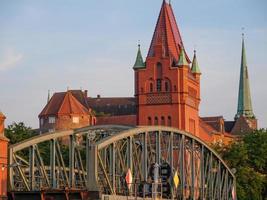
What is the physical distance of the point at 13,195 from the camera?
5784 cm

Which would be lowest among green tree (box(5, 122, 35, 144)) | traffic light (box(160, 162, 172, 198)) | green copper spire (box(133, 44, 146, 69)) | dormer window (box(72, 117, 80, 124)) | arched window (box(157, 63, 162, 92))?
traffic light (box(160, 162, 172, 198))

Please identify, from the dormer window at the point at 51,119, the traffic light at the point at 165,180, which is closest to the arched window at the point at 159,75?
the dormer window at the point at 51,119

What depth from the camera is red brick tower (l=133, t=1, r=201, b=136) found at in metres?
143

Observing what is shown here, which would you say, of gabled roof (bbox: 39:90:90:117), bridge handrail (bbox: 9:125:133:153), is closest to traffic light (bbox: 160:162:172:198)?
bridge handrail (bbox: 9:125:133:153)

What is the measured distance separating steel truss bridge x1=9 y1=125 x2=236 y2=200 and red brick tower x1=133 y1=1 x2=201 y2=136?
44.7 m

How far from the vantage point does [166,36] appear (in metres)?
145

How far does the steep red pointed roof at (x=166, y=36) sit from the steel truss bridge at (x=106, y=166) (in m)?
49.4

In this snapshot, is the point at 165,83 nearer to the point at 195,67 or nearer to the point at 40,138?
the point at 195,67

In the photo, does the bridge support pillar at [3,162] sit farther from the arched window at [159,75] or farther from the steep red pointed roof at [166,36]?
the steep red pointed roof at [166,36]

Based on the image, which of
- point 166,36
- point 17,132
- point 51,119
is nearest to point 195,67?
point 166,36

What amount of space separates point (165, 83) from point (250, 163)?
53.8 ft

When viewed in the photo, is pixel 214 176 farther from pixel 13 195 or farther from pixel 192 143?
pixel 13 195

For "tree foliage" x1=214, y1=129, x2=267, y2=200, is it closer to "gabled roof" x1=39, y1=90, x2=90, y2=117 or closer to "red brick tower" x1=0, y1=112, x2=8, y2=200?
"gabled roof" x1=39, y1=90, x2=90, y2=117

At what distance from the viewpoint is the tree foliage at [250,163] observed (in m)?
131
